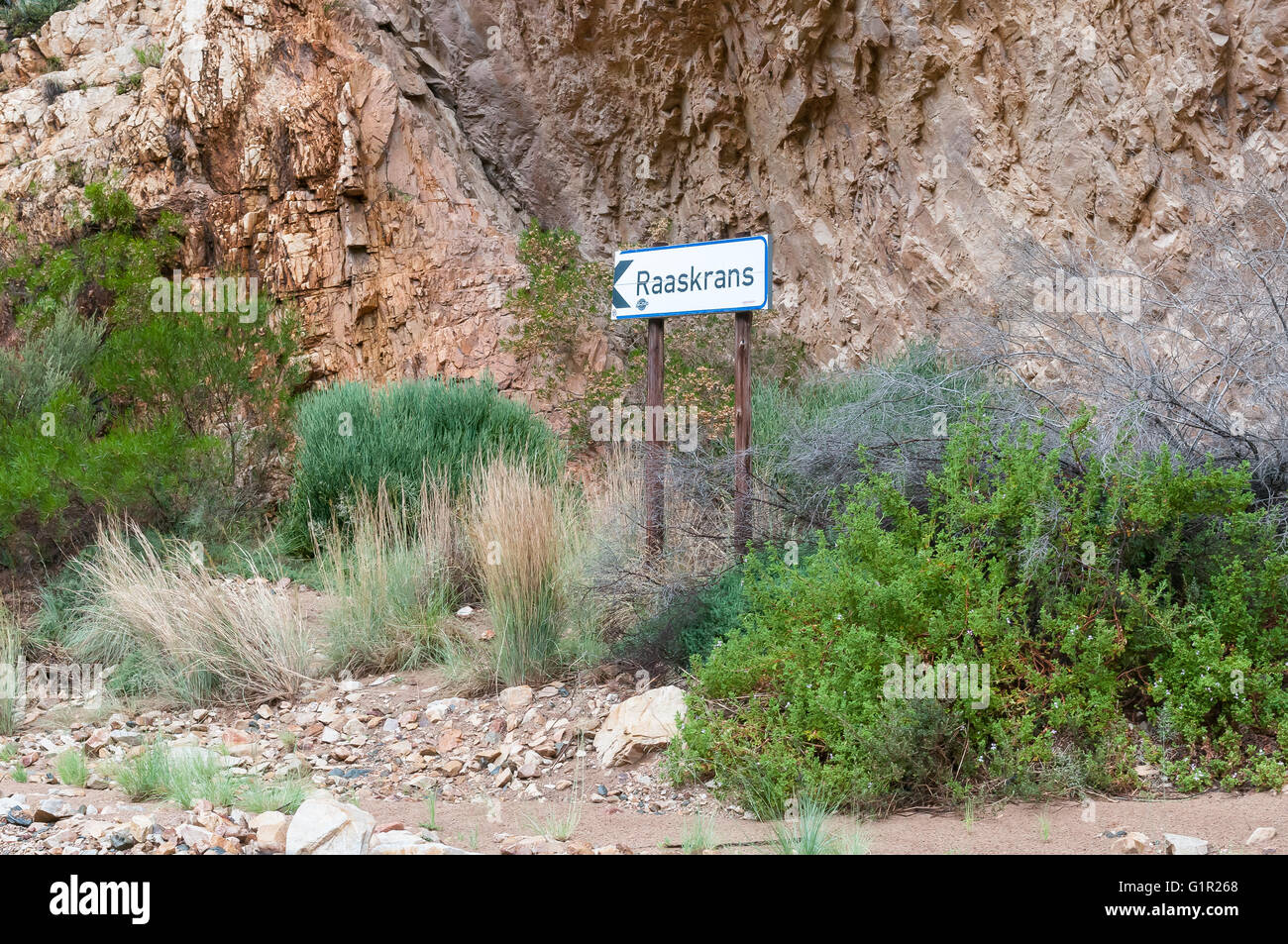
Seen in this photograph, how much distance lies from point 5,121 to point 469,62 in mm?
7369

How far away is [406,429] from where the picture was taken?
949 centimetres

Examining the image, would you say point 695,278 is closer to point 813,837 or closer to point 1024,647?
point 1024,647

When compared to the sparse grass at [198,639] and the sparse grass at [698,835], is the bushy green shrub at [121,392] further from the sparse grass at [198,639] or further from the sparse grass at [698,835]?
the sparse grass at [698,835]

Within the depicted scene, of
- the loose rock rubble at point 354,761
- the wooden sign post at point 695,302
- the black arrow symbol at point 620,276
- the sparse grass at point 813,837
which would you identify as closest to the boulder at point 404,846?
the loose rock rubble at point 354,761

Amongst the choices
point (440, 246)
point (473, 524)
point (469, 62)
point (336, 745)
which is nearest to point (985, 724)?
point (336, 745)

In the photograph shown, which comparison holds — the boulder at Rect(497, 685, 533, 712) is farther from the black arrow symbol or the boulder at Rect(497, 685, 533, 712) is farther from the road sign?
the black arrow symbol

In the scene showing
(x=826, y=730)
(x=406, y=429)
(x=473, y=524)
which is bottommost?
(x=826, y=730)

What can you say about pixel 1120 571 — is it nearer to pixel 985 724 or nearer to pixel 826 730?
pixel 985 724

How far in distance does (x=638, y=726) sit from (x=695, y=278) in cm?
271

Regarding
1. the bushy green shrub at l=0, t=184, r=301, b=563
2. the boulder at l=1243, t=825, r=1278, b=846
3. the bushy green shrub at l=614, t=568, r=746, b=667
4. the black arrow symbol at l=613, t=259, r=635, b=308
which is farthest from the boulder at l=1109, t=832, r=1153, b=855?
the bushy green shrub at l=0, t=184, r=301, b=563

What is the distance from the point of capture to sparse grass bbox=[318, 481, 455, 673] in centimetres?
655

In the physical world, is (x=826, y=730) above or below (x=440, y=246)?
below

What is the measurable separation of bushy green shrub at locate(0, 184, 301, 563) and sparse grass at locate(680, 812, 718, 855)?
20.5 feet

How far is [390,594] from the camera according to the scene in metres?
6.78
